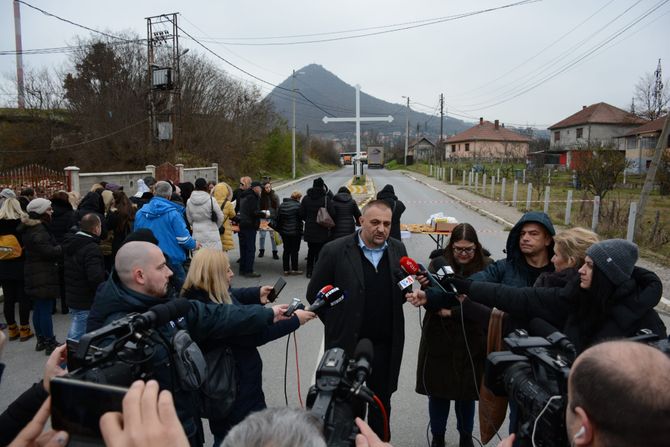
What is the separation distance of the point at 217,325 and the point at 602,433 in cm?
193

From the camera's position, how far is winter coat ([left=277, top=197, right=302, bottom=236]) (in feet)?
30.3

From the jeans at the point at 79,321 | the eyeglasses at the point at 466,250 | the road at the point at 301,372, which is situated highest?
the eyeglasses at the point at 466,250

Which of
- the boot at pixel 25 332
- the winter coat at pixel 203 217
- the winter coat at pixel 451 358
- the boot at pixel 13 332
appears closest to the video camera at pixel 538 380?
the winter coat at pixel 451 358

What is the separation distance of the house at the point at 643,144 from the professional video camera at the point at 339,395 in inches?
2055

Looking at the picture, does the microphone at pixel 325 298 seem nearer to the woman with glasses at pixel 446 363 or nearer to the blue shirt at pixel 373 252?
the blue shirt at pixel 373 252

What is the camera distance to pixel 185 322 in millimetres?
2510

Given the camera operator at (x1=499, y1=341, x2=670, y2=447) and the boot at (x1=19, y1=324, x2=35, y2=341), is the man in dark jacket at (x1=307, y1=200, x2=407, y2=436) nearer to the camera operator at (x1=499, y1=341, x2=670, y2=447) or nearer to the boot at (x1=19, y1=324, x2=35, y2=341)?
the camera operator at (x1=499, y1=341, x2=670, y2=447)

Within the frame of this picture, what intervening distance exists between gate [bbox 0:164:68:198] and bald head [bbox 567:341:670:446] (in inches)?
622

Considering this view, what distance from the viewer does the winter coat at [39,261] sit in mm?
5602

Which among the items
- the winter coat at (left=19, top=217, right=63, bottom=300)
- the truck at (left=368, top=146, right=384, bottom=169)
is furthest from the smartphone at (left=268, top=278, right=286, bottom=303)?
the truck at (left=368, top=146, right=384, bottom=169)

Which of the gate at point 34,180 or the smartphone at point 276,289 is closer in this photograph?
the smartphone at point 276,289

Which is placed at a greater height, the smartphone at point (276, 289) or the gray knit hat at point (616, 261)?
the gray knit hat at point (616, 261)

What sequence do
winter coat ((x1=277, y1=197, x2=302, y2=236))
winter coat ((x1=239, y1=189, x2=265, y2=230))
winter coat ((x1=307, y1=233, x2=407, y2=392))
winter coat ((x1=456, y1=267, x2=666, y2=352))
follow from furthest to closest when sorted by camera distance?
winter coat ((x1=277, y1=197, x2=302, y2=236)) < winter coat ((x1=239, y1=189, x2=265, y2=230)) < winter coat ((x1=307, y1=233, x2=407, y2=392)) < winter coat ((x1=456, y1=267, x2=666, y2=352))

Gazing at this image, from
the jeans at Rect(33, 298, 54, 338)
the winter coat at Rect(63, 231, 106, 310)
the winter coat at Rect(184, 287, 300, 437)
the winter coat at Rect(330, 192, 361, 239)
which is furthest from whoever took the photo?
the winter coat at Rect(330, 192, 361, 239)
